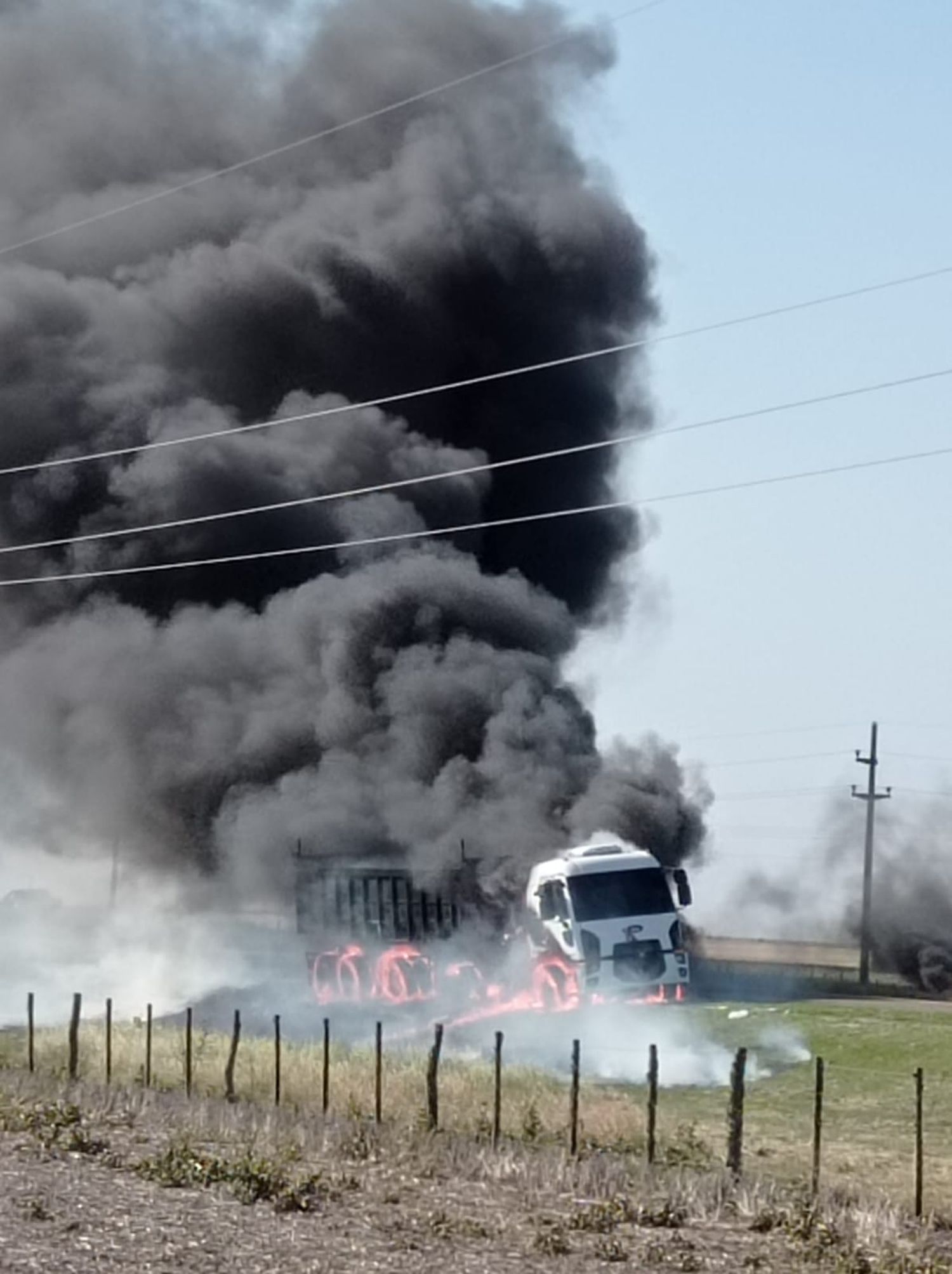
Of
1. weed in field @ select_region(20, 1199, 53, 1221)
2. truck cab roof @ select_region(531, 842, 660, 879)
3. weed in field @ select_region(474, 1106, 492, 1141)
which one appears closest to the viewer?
weed in field @ select_region(20, 1199, 53, 1221)

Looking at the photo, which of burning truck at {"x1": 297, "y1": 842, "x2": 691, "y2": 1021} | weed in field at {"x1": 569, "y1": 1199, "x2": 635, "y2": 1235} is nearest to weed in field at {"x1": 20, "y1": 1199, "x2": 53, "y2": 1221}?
weed in field at {"x1": 569, "y1": 1199, "x2": 635, "y2": 1235}

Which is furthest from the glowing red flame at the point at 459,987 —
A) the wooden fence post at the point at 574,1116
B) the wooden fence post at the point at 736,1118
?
the wooden fence post at the point at 736,1118

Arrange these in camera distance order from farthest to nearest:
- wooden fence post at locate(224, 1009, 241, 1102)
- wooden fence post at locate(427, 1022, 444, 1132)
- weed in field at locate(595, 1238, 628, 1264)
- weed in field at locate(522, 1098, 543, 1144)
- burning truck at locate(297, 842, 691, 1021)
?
1. burning truck at locate(297, 842, 691, 1021)
2. wooden fence post at locate(224, 1009, 241, 1102)
3. wooden fence post at locate(427, 1022, 444, 1132)
4. weed in field at locate(522, 1098, 543, 1144)
5. weed in field at locate(595, 1238, 628, 1264)

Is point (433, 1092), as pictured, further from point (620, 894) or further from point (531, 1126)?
point (620, 894)

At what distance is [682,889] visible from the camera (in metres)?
41.4

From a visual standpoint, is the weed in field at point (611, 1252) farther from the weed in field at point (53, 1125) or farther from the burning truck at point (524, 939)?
the burning truck at point (524, 939)

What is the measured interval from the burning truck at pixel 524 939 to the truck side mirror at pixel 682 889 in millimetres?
24

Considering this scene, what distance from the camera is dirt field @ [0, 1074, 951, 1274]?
645 inches

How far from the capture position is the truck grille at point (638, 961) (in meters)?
39.9

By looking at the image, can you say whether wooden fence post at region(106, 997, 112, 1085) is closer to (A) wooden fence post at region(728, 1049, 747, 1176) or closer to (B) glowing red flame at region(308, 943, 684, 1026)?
(A) wooden fence post at region(728, 1049, 747, 1176)

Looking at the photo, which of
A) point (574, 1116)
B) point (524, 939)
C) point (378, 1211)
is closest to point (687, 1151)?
point (574, 1116)

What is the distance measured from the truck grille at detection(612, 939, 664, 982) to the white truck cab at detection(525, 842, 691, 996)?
12 mm

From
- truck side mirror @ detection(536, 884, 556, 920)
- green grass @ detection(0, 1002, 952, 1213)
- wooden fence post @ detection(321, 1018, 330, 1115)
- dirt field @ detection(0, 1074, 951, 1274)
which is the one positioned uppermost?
truck side mirror @ detection(536, 884, 556, 920)

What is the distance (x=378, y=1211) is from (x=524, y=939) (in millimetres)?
22317
